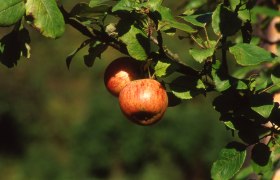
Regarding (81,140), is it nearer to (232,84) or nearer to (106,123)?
(106,123)

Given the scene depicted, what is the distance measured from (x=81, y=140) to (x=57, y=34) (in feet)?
34.0

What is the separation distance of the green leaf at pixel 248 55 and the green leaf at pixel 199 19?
94 mm

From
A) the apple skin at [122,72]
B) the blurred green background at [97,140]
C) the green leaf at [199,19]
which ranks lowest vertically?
the blurred green background at [97,140]

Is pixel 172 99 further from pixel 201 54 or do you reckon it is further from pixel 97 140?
pixel 97 140

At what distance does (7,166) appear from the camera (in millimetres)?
11781

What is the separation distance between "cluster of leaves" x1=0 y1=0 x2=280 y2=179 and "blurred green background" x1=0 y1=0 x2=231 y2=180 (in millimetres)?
9491

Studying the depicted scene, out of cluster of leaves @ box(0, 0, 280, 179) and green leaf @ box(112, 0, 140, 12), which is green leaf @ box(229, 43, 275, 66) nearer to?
cluster of leaves @ box(0, 0, 280, 179)

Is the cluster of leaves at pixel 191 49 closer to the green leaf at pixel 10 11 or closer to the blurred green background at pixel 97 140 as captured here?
the green leaf at pixel 10 11

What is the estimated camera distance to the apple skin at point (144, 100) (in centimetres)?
104

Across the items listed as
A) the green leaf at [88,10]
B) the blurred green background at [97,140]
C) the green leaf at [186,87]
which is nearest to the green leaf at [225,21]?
the green leaf at [186,87]

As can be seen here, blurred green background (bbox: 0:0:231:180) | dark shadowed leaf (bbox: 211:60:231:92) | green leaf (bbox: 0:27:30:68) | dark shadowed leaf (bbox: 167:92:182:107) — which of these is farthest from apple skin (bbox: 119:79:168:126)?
blurred green background (bbox: 0:0:231:180)

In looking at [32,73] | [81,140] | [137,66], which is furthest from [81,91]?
[137,66]

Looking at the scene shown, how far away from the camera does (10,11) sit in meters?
0.93

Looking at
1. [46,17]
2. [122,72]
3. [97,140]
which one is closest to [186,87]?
[122,72]
